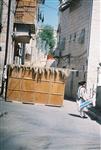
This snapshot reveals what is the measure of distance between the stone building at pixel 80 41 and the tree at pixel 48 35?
3247 centimetres

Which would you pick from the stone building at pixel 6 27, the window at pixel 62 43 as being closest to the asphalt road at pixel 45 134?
the stone building at pixel 6 27

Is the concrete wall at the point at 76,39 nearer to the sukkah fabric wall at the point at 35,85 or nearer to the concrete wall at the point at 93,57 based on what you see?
the concrete wall at the point at 93,57

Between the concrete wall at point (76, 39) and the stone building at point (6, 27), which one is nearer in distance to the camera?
the stone building at point (6, 27)

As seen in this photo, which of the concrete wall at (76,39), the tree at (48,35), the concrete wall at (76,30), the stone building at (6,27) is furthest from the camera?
the tree at (48,35)

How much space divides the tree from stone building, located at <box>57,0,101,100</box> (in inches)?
1278

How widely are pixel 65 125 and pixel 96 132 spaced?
162cm

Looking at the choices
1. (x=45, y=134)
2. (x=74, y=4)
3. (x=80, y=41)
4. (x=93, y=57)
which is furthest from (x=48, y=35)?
(x=45, y=134)

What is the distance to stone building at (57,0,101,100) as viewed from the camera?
123 feet

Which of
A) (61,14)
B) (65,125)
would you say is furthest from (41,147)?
(61,14)

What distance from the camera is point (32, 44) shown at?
6150cm

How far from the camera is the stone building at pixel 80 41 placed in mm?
37438

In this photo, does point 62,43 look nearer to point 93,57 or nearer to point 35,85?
point 93,57

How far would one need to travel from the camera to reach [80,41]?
136ft

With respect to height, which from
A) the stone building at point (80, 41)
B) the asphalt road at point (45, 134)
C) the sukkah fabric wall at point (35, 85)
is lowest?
the asphalt road at point (45, 134)
